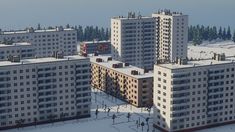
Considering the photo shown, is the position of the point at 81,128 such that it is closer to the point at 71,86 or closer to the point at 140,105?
the point at 71,86

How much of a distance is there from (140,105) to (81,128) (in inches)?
1266

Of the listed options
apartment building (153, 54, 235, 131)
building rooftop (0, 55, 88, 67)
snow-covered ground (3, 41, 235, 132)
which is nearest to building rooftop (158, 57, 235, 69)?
apartment building (153, 54, 235, 131)

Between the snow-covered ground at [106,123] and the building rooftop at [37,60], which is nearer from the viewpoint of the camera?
the snow-covered ground at [106,123]

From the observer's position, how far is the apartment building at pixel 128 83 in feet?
580

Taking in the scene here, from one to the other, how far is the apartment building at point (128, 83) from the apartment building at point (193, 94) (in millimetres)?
25793

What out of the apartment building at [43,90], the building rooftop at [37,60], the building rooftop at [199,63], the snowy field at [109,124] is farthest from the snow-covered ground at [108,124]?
the building rooftop at [37,60]

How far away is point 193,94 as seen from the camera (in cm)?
14762

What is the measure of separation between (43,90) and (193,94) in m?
49.9

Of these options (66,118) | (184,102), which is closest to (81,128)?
(66,118)

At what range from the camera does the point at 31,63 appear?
15438 cm

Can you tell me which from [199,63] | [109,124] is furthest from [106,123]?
[199,63]

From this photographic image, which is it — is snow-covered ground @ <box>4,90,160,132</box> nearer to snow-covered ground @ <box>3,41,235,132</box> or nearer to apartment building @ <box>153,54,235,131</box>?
snow-covered ground @ <box>3,41,235,132</box>

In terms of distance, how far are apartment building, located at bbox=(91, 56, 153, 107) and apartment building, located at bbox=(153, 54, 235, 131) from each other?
2579 cm

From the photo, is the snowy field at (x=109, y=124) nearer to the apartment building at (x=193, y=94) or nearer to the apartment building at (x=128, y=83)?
the apartment building at (x=193, y=94)
